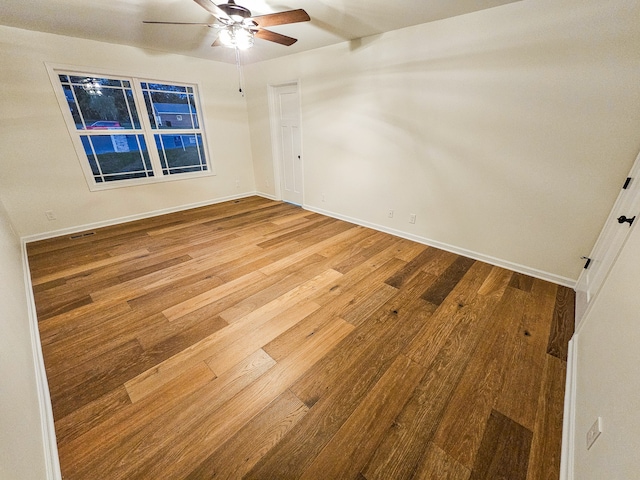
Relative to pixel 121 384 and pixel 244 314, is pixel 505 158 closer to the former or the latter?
pixel 244 314

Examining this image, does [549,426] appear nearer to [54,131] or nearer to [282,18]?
[282,18]

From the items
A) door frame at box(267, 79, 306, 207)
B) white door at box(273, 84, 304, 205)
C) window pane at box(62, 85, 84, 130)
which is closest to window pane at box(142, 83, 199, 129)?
window pane at box(62, 85, 84, 130)

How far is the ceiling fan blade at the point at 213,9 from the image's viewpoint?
1.83 m

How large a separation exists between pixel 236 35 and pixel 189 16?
813mm

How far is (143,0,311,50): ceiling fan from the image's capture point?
195 cm

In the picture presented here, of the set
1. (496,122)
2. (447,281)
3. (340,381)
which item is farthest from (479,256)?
(340,381)

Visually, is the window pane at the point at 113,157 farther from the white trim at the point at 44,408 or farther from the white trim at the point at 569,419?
the white trim at the point at 569,419

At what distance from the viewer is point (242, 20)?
83.2 inches

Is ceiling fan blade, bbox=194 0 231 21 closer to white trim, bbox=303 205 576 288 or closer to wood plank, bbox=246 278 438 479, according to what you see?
wood plank, bbox=246 278 438 479

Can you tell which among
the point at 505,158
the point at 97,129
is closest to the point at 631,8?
the point at 505,158

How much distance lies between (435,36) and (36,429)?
4095mm

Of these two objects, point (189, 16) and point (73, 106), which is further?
point (73, 106)

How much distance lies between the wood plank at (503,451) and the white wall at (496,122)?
6.24 feet

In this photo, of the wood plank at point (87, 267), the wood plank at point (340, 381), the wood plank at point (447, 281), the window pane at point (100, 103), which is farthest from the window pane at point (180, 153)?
the wood plank at point (447, 281)
